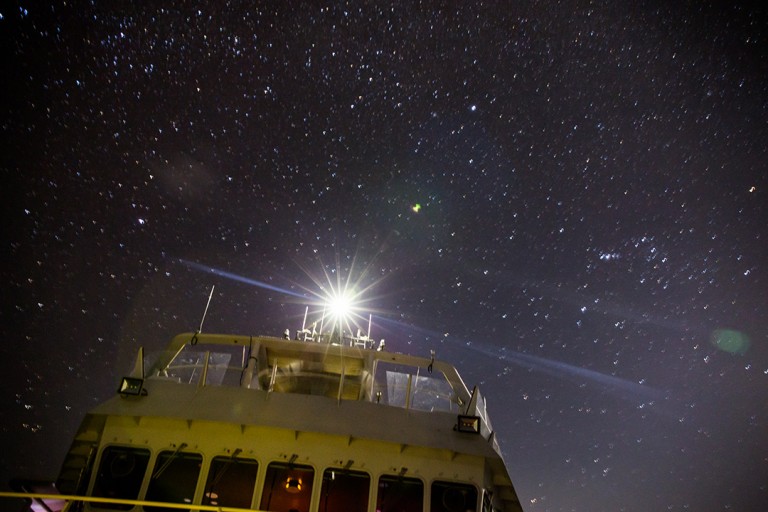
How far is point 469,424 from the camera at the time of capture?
27.2 ft

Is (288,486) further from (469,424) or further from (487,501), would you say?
(487,501)

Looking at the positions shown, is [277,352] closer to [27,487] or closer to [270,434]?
[270,434]

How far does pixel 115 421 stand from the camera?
800 centimetres

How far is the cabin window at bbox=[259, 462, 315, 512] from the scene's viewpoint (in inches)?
304

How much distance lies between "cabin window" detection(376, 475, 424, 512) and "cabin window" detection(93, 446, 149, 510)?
11.2ft

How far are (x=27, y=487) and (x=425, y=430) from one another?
5.16 metres

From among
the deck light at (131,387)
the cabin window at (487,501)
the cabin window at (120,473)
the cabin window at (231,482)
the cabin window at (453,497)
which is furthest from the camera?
the deck light at (131,387)

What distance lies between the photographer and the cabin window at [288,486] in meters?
7.72

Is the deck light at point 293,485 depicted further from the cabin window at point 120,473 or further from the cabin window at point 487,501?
the cabin window at point 487,501

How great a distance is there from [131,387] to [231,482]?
2.12m

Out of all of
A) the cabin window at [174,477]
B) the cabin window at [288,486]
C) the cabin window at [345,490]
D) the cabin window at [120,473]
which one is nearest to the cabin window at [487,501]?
the cabin window at [345,490]

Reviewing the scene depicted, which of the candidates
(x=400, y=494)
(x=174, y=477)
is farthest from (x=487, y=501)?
(x=174, y=477)

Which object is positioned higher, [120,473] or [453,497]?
[453,497]

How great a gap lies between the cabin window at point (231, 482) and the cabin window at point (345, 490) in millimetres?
1070
